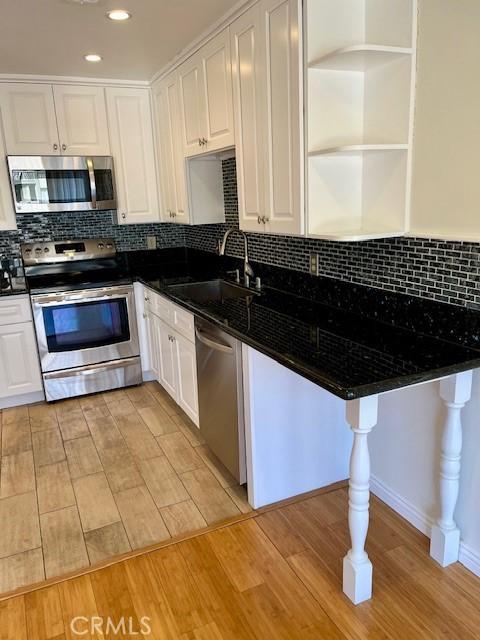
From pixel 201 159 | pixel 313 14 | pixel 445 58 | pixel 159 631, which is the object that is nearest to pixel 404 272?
pixel 445 58

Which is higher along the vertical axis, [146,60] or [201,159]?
[146,60]

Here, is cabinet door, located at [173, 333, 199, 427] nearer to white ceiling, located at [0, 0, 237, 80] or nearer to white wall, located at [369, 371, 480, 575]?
white wall, located at [369, 371, 480, 575]

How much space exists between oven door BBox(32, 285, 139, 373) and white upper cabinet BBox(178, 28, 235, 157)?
1.26m

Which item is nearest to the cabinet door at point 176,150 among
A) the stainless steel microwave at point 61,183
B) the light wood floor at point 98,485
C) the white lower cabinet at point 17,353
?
the stainless steel microwave at point 61,183

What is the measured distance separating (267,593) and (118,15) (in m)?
2.70

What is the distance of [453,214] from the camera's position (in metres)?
1.75

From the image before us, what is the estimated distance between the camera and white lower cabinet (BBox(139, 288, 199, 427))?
2.86 meters

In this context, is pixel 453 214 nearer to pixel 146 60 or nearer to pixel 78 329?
pixel 146 60

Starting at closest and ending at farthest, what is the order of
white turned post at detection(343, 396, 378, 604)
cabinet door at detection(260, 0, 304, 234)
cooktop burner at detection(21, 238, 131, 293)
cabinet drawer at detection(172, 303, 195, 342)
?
white turned post at detection(343, 396, 378, 604), cabinet door at detection(260, 0, 304, 234), cabinet drawer at detection(172, 303, 195, 342), cooktop burner at detection(21, 238, 131, 293)

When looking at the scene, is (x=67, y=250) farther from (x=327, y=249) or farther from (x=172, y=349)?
(x=327, y=249)

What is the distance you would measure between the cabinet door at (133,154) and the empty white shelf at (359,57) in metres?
2.22

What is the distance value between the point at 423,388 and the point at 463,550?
0.65 metres

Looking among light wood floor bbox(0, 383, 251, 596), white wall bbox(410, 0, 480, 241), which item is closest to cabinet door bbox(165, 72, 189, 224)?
light wood floor bbox(0, 383, 251, 596)

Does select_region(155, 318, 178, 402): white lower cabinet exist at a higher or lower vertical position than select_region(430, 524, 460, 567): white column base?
higher
